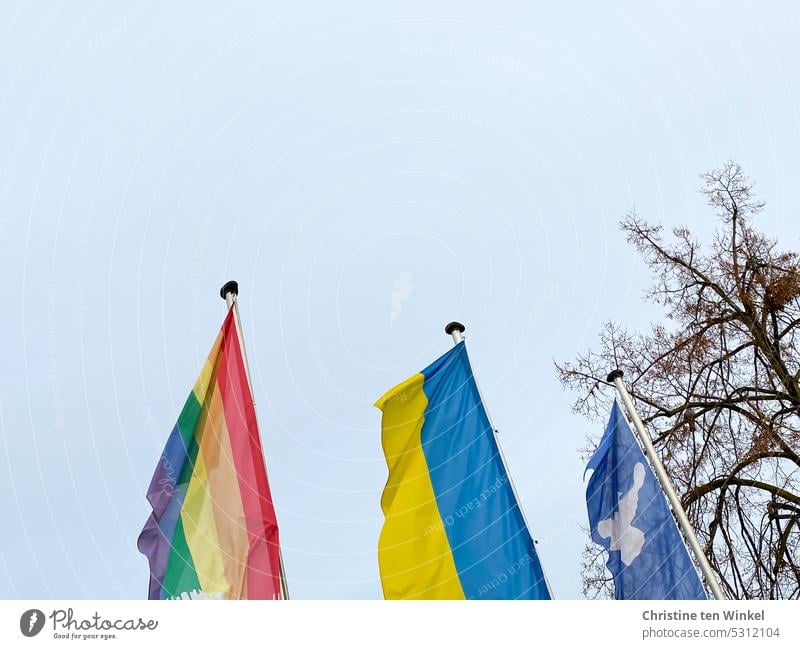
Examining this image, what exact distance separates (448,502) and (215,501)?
2465 mm

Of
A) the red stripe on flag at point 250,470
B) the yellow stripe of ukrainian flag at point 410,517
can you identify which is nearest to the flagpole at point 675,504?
the yellow stripe of ukrainian flag at point 410,517

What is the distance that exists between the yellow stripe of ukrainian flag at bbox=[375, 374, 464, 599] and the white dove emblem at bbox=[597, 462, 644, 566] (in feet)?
5.79

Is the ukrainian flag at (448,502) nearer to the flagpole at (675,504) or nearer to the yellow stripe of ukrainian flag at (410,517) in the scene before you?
the yellow stripe of ukrainian flag at (410,517)

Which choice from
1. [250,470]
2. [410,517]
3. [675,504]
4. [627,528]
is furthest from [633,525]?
[250,470]

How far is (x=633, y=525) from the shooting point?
9.86 meters

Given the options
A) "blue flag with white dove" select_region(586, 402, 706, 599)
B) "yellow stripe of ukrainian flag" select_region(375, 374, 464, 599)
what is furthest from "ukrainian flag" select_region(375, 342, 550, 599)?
"blue flag with white dove" select_region(586, 402, 706, 599)

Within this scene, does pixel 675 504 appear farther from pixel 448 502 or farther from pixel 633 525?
pixel 448 502

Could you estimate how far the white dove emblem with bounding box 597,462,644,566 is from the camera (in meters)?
9.75

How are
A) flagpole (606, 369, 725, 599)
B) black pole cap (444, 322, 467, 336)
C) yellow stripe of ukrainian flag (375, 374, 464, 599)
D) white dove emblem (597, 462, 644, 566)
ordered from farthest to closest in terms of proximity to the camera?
black pole cap (444, 322, 467, 336) → white dove emblem (597, 462, 644, 566) → yellow stripe of ukrainian flag (375, 374, 464, 599) → flagpole (606, 369, 725, 599)

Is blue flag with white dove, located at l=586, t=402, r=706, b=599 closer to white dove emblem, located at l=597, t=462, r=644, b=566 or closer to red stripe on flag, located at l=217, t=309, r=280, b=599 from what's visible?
white dove emblem, located at l=597, t=462, r=644, b=566

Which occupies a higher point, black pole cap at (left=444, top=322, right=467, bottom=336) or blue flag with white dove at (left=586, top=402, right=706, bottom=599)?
black pole cap at (left=444, top=322, right=467, bottom=336)

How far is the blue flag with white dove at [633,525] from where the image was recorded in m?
9.39
